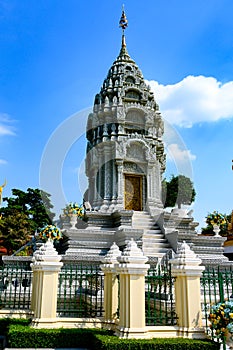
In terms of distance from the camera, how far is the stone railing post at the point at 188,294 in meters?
7.80

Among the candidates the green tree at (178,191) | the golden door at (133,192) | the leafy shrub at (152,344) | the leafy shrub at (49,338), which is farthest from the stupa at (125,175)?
the green tree at (178,191)

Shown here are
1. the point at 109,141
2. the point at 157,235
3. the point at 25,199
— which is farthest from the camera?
the point at 25,199

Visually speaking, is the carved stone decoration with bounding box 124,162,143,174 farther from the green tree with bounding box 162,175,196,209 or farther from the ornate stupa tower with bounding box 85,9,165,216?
the green tree with bounding box 162,175,196,209

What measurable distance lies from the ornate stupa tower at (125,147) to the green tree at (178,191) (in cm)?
1628

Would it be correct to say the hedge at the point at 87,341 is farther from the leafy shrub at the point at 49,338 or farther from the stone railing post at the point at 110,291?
the stone railing post at the point at 110,291

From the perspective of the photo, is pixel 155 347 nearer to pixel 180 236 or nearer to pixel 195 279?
pixel 195 279

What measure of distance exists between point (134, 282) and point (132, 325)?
87 cm

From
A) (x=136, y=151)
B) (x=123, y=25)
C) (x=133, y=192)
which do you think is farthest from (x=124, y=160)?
(x=123, y=25)

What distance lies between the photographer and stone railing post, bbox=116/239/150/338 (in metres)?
7.38

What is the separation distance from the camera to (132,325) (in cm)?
738

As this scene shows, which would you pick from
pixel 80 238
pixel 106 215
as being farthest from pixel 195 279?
pixel 106 215

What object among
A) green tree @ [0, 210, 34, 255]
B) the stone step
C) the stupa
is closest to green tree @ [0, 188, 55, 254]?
green tree @ [0, 210, 34, 255]

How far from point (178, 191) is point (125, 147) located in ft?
70.2

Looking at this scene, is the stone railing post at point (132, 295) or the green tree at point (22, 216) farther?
the green tree at point (22, 216)
